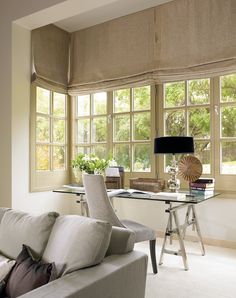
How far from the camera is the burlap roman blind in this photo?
356 cm

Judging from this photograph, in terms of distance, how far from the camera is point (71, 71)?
4734mm

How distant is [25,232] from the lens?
1869 mm

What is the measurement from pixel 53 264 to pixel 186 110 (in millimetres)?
2811

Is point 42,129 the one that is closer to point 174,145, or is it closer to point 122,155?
point 122,155

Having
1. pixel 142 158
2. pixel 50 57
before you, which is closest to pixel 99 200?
pixel 142 158

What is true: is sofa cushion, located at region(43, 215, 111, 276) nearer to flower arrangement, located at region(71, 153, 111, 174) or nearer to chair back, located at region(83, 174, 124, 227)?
chair back, located at region(83, 174, 124, 227)

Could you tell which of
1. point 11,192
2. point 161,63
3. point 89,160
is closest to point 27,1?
point 161,63

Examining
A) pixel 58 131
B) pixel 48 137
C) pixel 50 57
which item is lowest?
pixel 48 137

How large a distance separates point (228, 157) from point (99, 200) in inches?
67.3

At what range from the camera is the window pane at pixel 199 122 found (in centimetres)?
376

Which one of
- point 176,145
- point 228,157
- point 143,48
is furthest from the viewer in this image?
point 143,48

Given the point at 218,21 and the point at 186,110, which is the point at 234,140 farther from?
the point at 218,21

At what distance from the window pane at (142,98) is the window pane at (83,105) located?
0.82 m

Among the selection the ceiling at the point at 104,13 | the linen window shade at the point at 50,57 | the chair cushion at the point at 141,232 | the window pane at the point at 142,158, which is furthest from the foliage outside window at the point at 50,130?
the chair cushion at the point at 141,232
